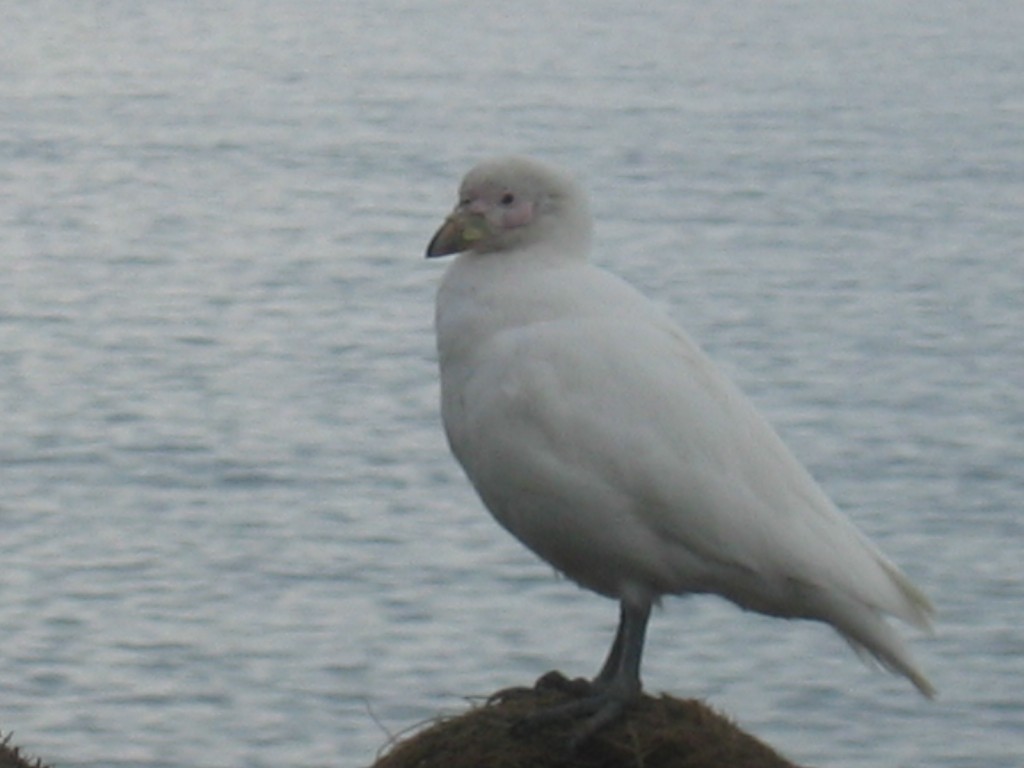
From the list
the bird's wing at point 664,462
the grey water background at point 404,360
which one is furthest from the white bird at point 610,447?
the grey water background at point 404,360

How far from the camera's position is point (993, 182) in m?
28.2

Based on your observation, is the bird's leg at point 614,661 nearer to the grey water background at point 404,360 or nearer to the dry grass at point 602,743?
Result: the dry grass at point 602,743

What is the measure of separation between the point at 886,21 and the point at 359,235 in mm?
18649

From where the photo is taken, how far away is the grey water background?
1494 centimetres

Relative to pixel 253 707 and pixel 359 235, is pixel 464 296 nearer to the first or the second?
pixel 253 707

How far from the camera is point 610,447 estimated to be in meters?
7.46

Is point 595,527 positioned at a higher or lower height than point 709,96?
higher

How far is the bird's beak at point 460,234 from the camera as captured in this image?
25.2ft

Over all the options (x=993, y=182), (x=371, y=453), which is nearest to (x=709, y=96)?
(x=993, y=182)

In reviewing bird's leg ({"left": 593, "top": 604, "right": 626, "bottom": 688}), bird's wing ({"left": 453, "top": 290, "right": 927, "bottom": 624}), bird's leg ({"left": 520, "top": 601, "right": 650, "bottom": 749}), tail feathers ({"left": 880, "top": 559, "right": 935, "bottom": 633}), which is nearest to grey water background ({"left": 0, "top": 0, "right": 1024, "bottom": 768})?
bird's leg ({"left": 593, "top": 604, "right": 626, "bottom": 688})

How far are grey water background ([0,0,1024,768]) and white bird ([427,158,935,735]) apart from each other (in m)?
6.55

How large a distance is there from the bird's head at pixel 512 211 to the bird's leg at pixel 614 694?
3.26ft

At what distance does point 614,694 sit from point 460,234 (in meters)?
1.26

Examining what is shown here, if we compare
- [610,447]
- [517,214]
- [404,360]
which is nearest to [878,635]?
[610,447]
